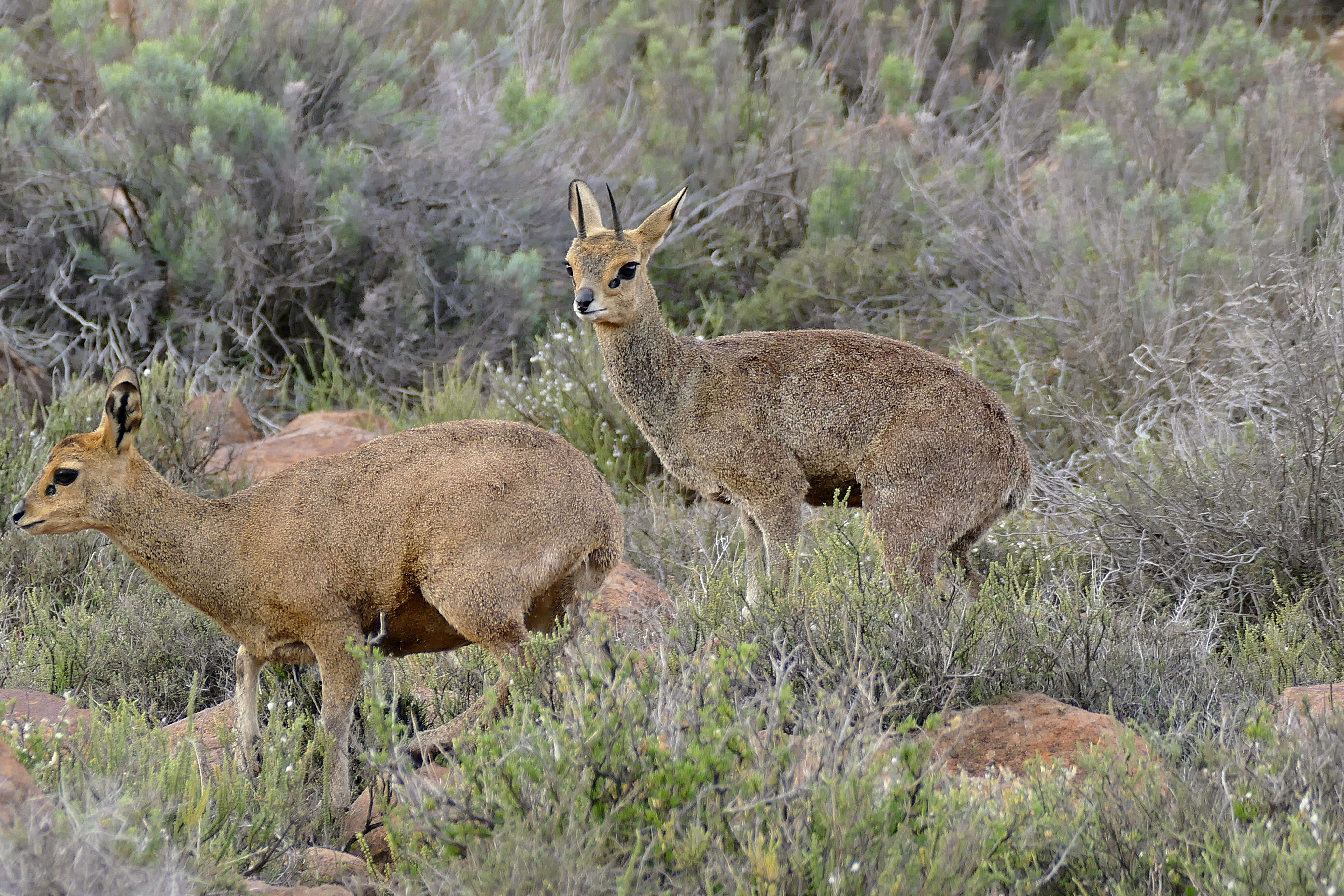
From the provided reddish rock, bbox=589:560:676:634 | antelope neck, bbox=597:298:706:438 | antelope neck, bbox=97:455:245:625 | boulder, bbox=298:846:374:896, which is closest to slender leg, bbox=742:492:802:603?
reddish rock, bbox=589:560:676:634

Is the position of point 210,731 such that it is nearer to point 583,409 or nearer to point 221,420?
point 221,420

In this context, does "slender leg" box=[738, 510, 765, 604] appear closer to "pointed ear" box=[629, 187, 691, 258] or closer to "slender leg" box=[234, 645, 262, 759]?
"pointed ear" box=[629, 187, 691, 258]

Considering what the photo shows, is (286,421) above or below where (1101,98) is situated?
below

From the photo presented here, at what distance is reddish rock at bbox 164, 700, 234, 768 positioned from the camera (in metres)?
4.55

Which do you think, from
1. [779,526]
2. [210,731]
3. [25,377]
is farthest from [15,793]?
[25,377]

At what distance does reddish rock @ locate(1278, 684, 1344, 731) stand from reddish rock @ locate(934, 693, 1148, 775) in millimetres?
458

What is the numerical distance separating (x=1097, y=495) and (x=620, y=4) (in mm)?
9606

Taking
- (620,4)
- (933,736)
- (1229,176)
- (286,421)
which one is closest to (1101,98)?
(1229,176)

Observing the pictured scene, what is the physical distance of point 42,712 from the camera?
4.73m

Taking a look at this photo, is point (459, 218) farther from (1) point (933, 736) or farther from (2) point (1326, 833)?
(2) point (1326, 833)

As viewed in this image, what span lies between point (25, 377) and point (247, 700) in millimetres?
5702

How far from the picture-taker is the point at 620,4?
586 inches

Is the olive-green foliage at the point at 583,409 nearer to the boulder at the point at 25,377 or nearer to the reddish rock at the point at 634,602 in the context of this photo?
the reddish rock at the point at 634,602

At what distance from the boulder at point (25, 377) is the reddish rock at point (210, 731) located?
4436 millimetres
